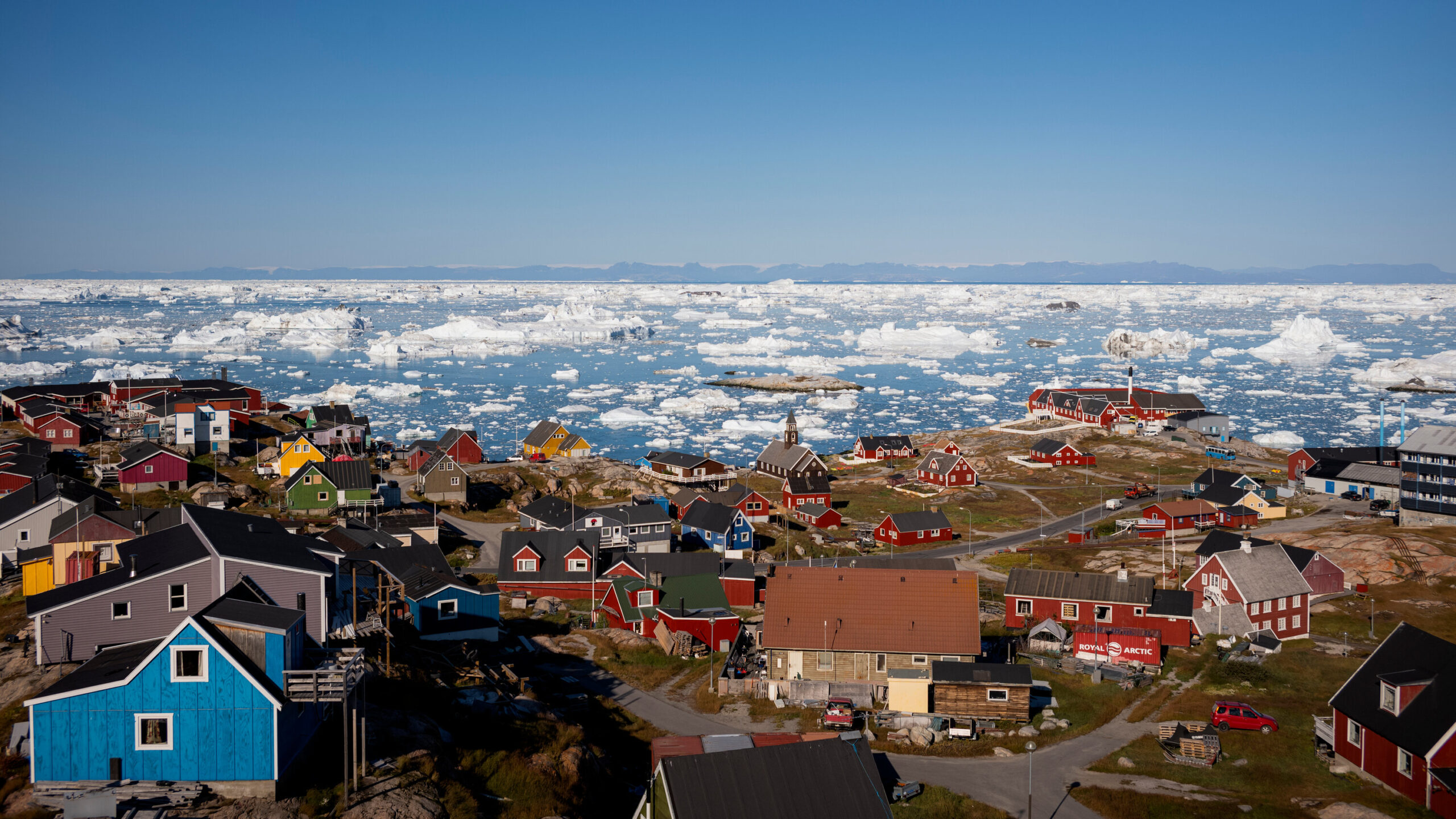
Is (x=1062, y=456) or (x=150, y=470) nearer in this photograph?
(x=150, y=470)

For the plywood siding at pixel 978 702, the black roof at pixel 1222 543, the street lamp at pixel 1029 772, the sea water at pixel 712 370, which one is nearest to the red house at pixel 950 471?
the sea water at pixel 712 370

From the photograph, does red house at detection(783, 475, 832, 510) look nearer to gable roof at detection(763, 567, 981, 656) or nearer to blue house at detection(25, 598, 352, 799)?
gable roof at detection(763, 567, 981, 656)

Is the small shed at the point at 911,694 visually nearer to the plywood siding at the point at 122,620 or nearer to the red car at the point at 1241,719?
the red car at the point at 1241,719

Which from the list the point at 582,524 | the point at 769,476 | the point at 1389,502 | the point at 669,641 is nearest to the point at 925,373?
the point at 769,476

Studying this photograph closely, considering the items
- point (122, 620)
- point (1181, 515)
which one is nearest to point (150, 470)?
point (122, 620)

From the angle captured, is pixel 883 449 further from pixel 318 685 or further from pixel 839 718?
pixel 318 685

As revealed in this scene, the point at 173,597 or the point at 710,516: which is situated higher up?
the point at 173,597
